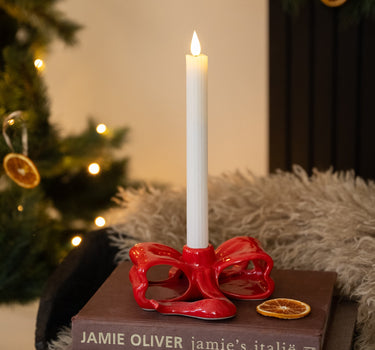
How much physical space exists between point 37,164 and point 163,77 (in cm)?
45

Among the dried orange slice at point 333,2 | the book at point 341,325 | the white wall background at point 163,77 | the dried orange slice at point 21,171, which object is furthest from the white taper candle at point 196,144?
the white wall background at point 163,77

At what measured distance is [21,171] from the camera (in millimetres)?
1323

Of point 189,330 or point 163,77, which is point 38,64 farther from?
point 189,330

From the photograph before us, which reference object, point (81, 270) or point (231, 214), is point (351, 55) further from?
point (81, 270)

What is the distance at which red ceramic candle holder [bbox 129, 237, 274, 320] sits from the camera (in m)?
0.68

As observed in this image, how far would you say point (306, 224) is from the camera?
3.19 feet

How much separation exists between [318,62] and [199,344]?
0.97 m

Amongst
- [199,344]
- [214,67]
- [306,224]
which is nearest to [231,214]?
[306,224]

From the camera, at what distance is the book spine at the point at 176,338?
0.64 m

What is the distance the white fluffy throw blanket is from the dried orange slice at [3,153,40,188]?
324 millimetres

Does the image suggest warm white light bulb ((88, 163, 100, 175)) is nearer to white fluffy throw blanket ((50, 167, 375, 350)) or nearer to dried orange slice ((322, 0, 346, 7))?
white fluffy throw blanket ((50, 167, 375, 350))

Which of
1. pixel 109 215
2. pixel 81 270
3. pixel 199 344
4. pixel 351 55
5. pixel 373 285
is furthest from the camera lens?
pixel 109 215

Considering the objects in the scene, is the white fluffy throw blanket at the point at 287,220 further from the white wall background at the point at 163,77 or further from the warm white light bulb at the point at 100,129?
the white wall background at the point at 163,77

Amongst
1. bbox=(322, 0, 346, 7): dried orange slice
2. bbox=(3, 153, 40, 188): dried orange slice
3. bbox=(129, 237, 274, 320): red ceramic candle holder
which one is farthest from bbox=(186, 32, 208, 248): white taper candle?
bbox=(322, 0, 346, 7): dried orange slice
